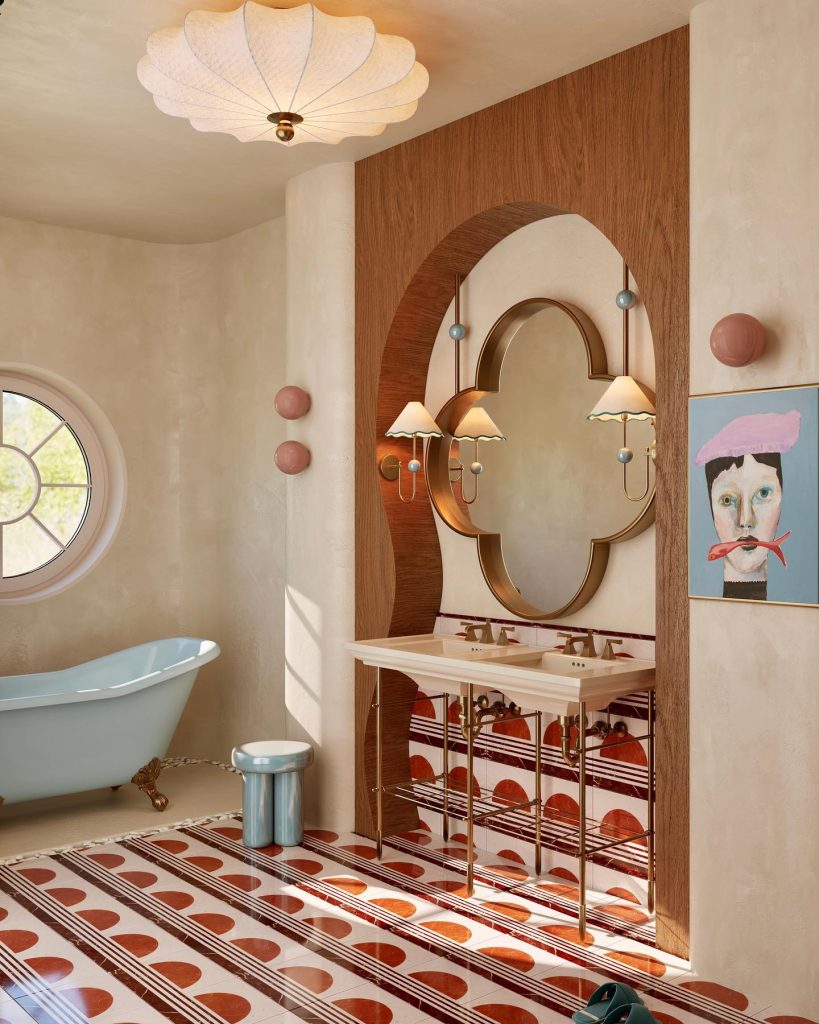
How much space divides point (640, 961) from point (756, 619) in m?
1.20

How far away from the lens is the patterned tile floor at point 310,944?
3062 millimetres

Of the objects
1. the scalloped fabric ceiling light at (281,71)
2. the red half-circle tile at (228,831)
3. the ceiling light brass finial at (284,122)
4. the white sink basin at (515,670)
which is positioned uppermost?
the scalloped fabric ceiling light at (281,71)

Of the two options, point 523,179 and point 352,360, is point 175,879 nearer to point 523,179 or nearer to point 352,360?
point 352,360

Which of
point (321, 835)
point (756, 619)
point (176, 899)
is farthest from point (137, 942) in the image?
point (756, 619)

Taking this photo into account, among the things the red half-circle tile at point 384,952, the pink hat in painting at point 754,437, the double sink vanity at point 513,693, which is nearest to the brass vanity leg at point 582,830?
the double sink vanity at point 513,693

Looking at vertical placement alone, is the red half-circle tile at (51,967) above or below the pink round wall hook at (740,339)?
below

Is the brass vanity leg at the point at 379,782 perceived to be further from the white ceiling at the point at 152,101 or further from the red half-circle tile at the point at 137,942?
the white ceiling at the point at 152,101

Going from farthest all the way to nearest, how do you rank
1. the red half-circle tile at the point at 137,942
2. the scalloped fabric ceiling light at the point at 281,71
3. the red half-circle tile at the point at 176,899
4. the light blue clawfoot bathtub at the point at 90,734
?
1. the light blue clawfoot bathtub at the point at 90,734
2. the red half-circle tile at the point at 176,899
3. the red half-circle tile at the point at 137,942
4. the scalloped fabric ceiling light at the point at 281,71

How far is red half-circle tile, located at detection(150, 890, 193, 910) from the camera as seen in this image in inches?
151

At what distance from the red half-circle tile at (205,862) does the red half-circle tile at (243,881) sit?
113 millimetres

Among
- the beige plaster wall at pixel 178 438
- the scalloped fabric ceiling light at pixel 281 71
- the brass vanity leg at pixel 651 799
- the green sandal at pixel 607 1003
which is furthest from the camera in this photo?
the beige plaster wall at pixel 178 438

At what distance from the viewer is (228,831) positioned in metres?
4.76

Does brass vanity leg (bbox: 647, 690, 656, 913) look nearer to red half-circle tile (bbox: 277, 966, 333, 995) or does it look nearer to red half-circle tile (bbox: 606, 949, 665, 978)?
red half-circle tile (bbox: 606, 949, 665, 978)

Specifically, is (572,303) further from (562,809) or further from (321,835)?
(321,835)
